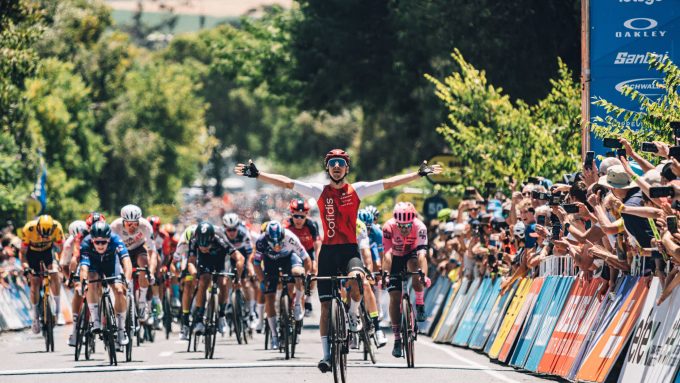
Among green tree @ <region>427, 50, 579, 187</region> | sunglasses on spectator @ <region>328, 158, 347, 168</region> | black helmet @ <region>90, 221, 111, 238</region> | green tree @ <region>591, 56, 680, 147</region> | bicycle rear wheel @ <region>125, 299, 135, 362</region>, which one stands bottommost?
bicycle rear wheel @ <region>125, 299, 135, 362</region>

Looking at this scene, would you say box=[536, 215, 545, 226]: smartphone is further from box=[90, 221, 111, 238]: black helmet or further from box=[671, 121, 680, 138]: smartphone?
box=[90, 221, 111, 238]: black helmet

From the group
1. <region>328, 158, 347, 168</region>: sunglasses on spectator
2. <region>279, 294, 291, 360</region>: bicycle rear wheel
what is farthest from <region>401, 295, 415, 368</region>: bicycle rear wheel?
<region>328, 158, 347, 168</region>: sunglasses on spectator

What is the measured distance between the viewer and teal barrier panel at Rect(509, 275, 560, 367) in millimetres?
17031

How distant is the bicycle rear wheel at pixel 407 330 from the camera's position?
17641mm

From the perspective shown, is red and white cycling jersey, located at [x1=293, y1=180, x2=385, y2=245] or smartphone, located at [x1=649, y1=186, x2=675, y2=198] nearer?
smartphone, located at [x1=649, y1=186, x2=675, y2=198]

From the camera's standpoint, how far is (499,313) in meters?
20.0

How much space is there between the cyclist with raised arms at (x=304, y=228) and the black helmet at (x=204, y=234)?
1.39 metres

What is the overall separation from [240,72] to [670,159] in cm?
3120

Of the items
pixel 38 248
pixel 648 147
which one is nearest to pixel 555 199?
pixel 648 147

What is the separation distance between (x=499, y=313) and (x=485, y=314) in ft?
3.66

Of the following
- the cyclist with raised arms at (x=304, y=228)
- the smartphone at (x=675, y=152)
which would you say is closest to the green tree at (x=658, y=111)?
the smartphone at (x=675, y=152)

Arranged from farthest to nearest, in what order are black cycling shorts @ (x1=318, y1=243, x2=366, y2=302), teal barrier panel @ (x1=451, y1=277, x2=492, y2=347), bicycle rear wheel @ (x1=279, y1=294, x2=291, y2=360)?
teal barrier panel @ (x1=451, y1=277, x2=492, y2=347) → bicycle rear wheel @ (x1=279, y1=294, x2=291, y2=360) → black cycling shorts @ (x1=318, y1=243, x2=366, y2=302)

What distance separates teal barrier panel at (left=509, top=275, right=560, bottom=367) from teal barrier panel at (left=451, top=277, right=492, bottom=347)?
143 inches

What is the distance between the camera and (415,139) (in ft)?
138
